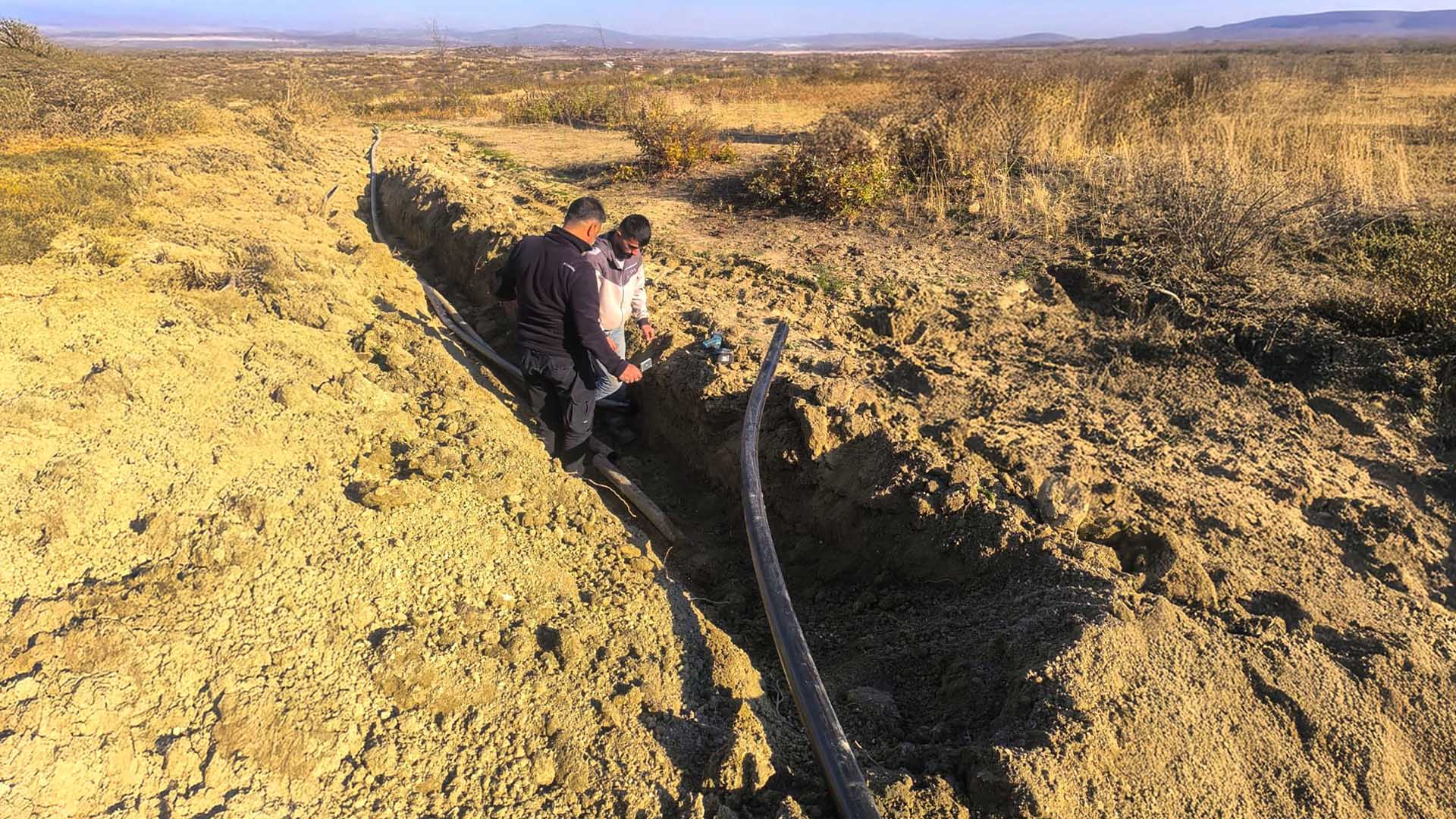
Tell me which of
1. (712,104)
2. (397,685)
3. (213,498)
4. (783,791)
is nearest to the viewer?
(783,791)

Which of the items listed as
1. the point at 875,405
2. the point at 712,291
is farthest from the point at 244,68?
the point at 875,405

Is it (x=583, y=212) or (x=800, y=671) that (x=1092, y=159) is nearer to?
(x=583, y=212)

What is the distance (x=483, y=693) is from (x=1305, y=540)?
393 centimetres

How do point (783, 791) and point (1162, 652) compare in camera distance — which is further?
point (1162, 652)

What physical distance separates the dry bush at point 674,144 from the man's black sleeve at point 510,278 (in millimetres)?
7996

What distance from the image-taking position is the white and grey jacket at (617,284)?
452 cm

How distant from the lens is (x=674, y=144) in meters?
11.6

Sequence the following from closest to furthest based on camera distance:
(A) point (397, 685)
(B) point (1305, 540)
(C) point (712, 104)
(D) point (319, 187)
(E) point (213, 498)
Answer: (A) point (397, 685)
(E) point (213, 498)
(B) point (1305, 540)
(D) point (319, 187)
(C) point (712, 104)

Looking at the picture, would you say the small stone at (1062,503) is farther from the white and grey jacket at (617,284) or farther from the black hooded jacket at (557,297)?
the white and grey jacket at (617,284)

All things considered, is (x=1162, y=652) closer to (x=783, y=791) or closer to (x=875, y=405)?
(x=783, y=791)

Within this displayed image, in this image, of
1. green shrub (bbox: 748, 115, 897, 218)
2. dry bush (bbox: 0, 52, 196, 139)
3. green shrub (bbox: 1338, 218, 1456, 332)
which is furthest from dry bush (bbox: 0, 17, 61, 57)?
green shrub (bbox: 1338, 218, 1456, 332)

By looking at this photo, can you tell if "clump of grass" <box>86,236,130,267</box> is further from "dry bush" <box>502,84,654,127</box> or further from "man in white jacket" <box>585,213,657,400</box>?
"dry bush" <box>502,84,654,127</box>

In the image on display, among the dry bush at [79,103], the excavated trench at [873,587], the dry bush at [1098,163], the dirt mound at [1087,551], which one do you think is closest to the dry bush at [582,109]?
the dry bush at [79,103]

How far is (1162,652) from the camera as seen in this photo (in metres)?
2.57
